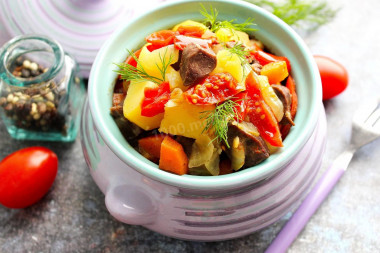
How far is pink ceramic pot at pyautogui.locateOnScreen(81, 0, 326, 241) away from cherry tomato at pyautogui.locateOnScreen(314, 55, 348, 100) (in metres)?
0.50

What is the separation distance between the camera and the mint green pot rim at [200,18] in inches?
54.5

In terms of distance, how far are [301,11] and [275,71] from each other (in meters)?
0.99

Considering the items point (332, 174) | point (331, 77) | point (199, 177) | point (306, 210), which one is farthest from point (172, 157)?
point (331, 77)

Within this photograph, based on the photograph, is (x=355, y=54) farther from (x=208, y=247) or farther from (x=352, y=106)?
(x=208, y=247)

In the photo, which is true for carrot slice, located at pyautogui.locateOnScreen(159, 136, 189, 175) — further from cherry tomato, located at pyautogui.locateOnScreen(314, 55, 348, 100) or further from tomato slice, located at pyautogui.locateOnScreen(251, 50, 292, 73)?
cherry tomato, located at pyautogui.locateOnScreen(314, 55, 348, 100)

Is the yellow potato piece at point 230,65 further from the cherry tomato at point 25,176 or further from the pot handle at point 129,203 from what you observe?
the cherry tomato at point 25,176

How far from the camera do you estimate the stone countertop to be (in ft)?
6.16

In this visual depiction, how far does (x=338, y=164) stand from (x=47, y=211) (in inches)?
50.1

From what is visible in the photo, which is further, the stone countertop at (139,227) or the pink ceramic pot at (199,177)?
the stone countertop at (139,227)

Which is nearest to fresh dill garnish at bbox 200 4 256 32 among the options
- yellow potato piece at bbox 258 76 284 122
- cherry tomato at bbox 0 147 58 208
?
yellow potato piece at bbox 258 76 284 122

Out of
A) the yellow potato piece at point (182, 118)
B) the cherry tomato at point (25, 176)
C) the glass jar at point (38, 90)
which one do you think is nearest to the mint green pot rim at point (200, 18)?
the yellow potato piece at point (182, 118)

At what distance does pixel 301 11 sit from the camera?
2387 mm

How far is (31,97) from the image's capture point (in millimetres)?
1985

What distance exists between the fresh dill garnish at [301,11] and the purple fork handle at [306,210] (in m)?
0.80
